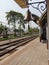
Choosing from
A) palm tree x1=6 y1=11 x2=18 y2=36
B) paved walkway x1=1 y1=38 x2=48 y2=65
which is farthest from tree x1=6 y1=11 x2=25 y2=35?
paved walkway x1=1 y1=38 x2=48 y2=65

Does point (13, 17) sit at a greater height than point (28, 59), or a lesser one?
greater

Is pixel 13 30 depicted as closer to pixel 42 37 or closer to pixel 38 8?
pixel 42 37

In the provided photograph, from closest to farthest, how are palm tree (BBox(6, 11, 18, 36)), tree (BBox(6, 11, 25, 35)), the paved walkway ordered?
the paved walkway < palm tree (BBox(6, 11, 18, 36)) < tree (BBox(6, 11, 25, 35))

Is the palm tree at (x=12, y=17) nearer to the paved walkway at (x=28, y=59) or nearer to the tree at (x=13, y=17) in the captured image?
the tree at (x=13, y=17)

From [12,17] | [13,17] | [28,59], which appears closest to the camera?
[28,59]

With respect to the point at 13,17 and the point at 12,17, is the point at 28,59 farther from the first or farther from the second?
the point at 13,17

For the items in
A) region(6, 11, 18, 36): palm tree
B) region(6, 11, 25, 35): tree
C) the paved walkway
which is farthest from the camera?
region(6, 11, 25, 35): tree

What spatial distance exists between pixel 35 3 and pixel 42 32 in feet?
92.2

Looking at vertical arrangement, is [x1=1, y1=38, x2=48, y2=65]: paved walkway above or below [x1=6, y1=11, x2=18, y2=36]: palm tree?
below

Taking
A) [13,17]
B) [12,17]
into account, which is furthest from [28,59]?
[13,17]

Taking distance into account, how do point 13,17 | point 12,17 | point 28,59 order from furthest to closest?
point 13,17
point 12,17
point 28,59

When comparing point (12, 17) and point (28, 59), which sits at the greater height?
point (12, 17)

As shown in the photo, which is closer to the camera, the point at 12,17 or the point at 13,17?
the point at 12,17

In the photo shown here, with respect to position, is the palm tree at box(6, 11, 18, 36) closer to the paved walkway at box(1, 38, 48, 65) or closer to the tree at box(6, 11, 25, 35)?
the tree at box(6, 11, 25, 35)
